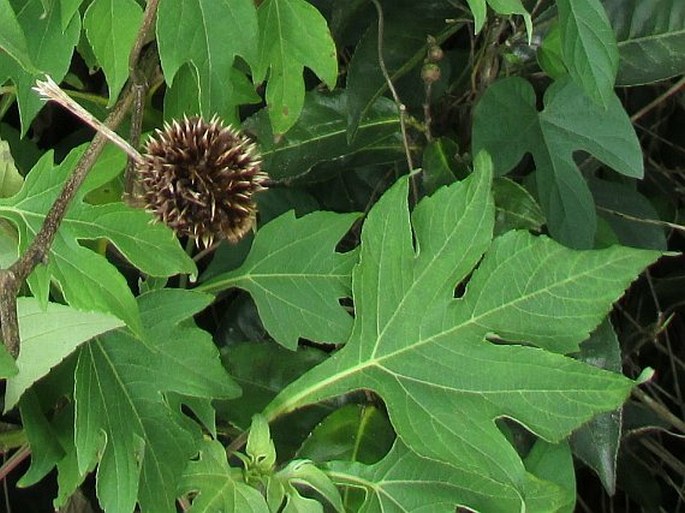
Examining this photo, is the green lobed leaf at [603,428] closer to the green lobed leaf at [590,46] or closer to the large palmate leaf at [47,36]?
the green lobed leaf at [590,46]

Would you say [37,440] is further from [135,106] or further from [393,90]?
[393,90]

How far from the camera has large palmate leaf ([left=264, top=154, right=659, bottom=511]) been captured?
68 cm

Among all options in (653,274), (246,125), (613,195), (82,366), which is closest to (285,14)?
(246,125)

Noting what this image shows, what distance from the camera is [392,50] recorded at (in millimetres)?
871

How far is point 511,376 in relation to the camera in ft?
2.28

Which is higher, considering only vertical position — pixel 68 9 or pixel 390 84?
pixel 68 9

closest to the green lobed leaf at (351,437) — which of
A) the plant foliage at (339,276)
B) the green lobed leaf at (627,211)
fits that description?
the plant foliage at (339,276)

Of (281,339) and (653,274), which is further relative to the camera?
(653,274)

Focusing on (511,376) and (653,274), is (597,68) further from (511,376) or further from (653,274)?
(653,274)

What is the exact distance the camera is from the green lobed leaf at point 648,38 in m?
0.85

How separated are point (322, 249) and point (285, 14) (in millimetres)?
198

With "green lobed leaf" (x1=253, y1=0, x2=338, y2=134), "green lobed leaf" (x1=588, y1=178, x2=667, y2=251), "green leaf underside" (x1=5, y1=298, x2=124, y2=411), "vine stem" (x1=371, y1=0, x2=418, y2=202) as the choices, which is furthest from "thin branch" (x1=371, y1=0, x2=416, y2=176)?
"green leaf underside" (x1=5, y1=298, x2=124, y2=411)

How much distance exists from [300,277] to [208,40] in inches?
9.1

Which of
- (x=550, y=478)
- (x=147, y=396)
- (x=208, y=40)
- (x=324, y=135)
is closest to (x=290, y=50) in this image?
(x=208, y=40)
